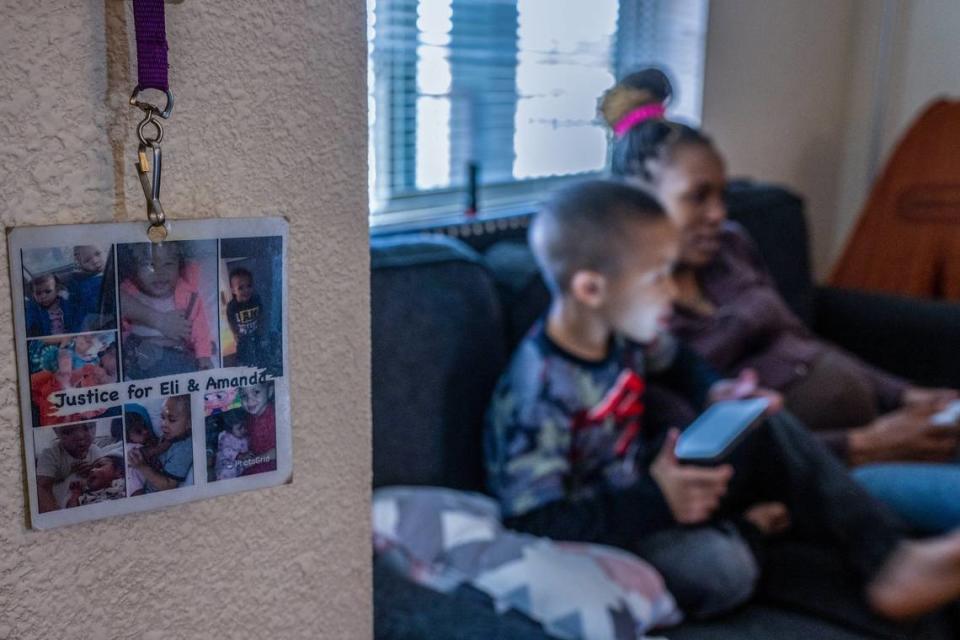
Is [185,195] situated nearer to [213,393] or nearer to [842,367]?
[213,393]

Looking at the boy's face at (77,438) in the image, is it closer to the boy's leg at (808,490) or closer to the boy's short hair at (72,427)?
the boy's short hair at (72,427)

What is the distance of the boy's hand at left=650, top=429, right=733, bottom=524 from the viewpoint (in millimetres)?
1306

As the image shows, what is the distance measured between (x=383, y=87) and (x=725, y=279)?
31.6 inches

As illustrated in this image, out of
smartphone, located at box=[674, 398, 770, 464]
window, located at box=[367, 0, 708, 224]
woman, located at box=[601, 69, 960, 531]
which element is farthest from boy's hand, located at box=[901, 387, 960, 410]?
window, located at box=[367, 0, 708, 224]

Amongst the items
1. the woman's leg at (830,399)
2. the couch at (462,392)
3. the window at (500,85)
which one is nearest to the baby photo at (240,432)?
the couch at (462,392)

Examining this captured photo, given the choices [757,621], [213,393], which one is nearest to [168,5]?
[213,393]

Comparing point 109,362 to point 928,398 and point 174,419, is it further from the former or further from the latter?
point 928,398

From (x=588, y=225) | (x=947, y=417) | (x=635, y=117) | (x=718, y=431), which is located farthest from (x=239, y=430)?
(x=947, y=417)

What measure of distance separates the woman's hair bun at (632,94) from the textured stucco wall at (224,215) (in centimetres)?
112

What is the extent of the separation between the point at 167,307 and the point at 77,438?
86 mm

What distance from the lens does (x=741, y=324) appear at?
6.05ft

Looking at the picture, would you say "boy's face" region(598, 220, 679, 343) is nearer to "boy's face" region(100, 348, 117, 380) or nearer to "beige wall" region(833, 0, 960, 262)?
"boy's face" region(100, 348, 117, 380)

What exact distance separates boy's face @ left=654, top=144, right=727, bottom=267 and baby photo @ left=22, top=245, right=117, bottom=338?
4.43 ft

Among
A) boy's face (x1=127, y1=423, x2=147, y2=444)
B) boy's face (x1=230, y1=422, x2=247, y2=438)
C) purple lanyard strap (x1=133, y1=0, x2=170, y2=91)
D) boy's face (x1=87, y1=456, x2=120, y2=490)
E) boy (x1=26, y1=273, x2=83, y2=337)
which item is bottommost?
boy's face (x1=87, y1=456, x2=120, y2=490)
